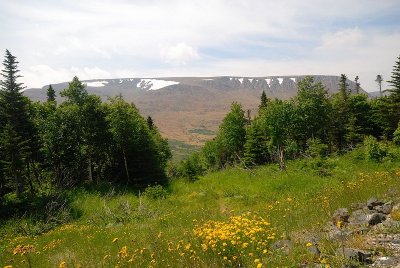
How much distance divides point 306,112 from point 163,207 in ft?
103

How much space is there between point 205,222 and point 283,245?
299 cm

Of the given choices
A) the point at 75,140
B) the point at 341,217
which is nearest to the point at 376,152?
the point at 341,217

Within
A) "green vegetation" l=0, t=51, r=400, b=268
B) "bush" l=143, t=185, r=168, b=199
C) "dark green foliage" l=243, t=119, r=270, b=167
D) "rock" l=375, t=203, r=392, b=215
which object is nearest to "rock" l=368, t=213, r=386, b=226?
"rock" l=375, t=203, r=392, b=215

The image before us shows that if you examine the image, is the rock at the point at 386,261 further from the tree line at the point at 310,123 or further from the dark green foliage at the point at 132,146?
the tree line at the point at 310,123

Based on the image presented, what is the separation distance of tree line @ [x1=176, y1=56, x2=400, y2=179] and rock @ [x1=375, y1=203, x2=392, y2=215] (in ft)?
108

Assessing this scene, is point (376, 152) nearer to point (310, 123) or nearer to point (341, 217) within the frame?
point (341, 217)

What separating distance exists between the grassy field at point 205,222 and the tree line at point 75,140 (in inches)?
141

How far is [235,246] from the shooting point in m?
6.51

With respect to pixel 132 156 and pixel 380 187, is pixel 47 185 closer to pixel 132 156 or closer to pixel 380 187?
pixel 132 156

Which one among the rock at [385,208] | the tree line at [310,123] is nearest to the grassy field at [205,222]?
the rock at [385,208]

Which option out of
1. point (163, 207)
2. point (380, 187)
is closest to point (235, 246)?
point (380, 187)

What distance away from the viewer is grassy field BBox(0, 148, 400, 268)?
21.4 ft

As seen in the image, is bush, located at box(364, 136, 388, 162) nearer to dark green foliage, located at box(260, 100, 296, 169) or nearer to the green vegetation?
the green vegetation

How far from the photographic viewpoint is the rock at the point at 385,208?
28.0 ft
